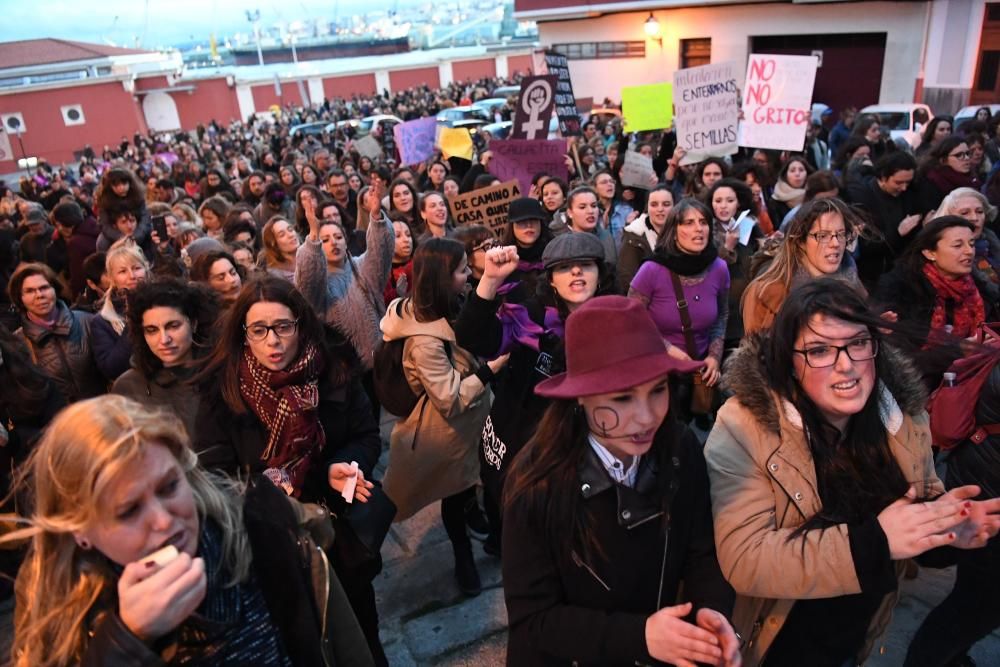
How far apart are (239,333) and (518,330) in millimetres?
1257

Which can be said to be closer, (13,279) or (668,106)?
(13,279)

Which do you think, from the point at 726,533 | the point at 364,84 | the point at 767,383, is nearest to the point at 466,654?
the point at 726,533

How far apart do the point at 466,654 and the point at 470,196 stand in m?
3.61

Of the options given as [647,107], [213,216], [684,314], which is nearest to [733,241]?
[684,314]

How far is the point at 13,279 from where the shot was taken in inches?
154

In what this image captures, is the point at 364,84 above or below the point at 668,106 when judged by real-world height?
above

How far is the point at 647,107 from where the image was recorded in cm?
919

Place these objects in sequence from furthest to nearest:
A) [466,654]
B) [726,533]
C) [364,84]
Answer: [364,84]
[466,654]
[726,533]

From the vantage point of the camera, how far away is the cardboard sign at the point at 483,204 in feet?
18.2

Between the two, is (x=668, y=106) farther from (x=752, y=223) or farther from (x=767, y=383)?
(x=767, y=383)

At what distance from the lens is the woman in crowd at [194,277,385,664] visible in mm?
2531

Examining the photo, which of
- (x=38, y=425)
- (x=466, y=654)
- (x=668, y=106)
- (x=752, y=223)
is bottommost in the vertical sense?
(x=466, y=654)

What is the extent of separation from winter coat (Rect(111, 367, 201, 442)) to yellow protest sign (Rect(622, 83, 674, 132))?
24.7 ft

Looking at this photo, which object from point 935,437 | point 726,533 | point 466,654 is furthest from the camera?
point 466,654
